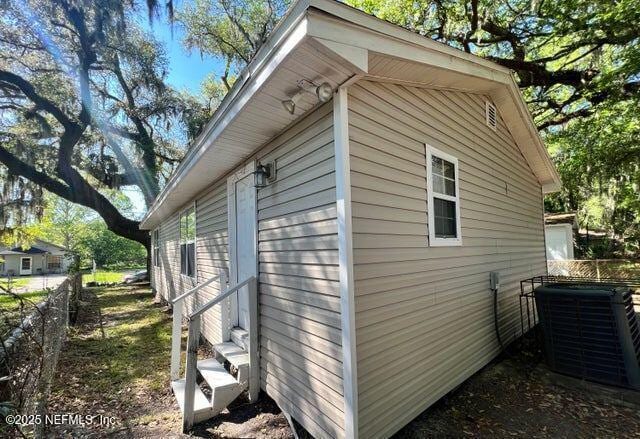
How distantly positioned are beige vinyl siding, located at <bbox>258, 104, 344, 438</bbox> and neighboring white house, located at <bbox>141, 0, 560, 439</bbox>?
0.02 metres

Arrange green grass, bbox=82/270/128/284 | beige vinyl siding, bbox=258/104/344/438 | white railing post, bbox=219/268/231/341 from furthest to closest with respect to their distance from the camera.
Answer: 1. green grass, bbox=82/270/128/284
2. white railing post, bbox=219/268/231/341
3. beige vinyl siding, bbox=258/104/344/438

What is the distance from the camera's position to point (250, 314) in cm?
389

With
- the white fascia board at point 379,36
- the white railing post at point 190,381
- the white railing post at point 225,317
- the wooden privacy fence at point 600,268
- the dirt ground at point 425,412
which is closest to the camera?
the white fascia board at point 379,36

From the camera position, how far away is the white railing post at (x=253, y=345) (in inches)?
148

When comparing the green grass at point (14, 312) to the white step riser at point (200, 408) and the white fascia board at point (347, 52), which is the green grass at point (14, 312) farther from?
the white fascia board at point (347, 52)

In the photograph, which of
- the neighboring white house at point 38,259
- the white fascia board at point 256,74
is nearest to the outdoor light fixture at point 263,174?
the white fascia board at point 256,74

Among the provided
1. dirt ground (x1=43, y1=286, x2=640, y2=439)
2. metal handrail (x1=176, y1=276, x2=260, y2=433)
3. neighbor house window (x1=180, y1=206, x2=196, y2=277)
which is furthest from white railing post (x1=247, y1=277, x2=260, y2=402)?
neighbor house window (x1=180, y1=206, x2=196, y2=277)

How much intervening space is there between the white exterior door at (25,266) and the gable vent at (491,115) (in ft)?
148

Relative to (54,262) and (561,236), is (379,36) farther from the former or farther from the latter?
(54,262)

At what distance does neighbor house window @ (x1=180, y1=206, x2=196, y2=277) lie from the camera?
748cm

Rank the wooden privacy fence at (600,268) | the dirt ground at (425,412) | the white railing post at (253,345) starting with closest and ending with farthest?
the dirt ground at (425,412) < the white railing post at (253,345) < the wooden privacy fence at (600,268)

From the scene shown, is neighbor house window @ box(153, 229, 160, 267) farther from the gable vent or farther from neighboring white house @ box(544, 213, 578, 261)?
neighboring white house @ box(544, 213, 578, 261)

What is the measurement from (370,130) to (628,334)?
363 cm

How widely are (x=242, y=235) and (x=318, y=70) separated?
2.86 m
